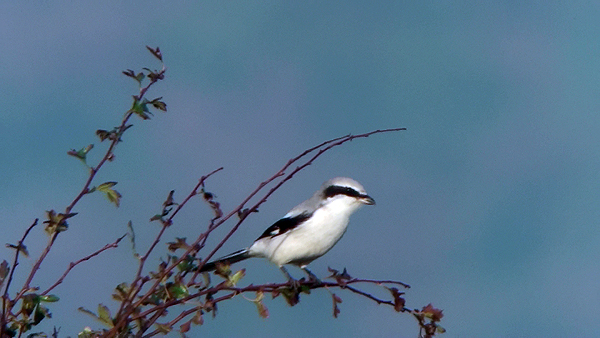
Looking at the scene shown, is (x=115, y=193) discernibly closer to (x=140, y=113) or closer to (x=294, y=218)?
(x=140, y=113)

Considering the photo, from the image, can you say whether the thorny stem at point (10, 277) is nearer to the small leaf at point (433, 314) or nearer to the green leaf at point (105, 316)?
the green leaf at point (105, 316)

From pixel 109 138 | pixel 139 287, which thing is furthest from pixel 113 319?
pixel 109 138

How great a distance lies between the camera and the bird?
5.13 metres

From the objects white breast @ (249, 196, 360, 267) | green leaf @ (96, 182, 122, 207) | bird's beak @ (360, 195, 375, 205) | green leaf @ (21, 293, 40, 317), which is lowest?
green leaf @ (21, 293, 40, 317)

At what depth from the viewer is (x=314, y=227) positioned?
515 cm

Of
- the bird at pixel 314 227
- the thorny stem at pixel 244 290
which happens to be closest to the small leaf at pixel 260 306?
the thorny stem at pixel 244 290

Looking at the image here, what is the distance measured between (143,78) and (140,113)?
214 millimetres

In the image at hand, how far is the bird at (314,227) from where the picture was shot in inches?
202

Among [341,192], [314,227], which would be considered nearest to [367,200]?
[341,192]

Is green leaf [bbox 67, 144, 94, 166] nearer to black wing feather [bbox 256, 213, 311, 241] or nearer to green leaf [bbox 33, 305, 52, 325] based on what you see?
green leaf [bbox 33, 305, 52, 325]

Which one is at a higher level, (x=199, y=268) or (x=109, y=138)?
(x=109, y=138)

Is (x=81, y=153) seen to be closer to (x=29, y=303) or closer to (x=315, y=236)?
(x=29, y=303)

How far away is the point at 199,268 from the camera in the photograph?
9.03 feet

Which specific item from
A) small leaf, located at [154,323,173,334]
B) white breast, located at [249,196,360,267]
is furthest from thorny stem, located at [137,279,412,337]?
white breast, located at [249,196,360,267]
